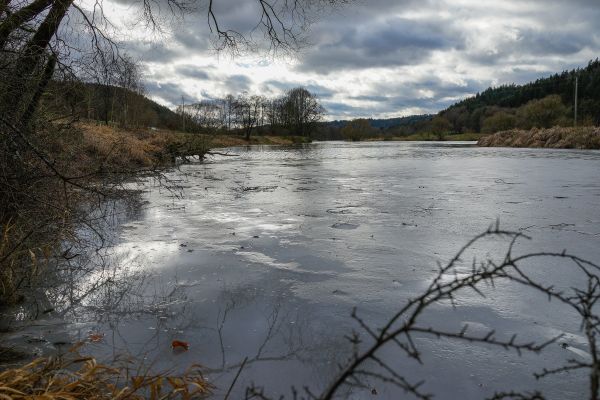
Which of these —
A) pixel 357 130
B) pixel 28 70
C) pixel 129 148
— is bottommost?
pixel 129 148

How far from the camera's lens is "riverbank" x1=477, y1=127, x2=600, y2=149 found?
3075 cm

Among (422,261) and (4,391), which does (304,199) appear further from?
(4,391)

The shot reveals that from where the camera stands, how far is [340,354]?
2.95 metres

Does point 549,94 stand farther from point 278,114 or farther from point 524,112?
point 278,114

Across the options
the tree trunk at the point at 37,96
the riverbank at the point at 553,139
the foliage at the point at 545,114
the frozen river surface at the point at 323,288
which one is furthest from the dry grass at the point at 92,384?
the foliage at the point at 545,114

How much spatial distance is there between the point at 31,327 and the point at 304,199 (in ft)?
22.0

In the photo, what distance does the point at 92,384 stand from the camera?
233 centimetres

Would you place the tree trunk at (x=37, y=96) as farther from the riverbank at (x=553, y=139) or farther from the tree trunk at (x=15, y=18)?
the riverbank at (x=553, y=139)

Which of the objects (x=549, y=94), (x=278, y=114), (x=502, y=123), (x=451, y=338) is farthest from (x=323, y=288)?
(x=549, y=94)

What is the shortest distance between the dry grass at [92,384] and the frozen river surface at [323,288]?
0.63ft

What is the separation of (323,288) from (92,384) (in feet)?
7.38

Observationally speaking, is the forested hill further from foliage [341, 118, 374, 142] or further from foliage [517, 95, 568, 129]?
foliage [517, 95, 568, 129]

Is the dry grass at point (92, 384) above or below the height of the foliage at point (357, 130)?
below

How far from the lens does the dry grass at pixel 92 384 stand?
2162 mm
